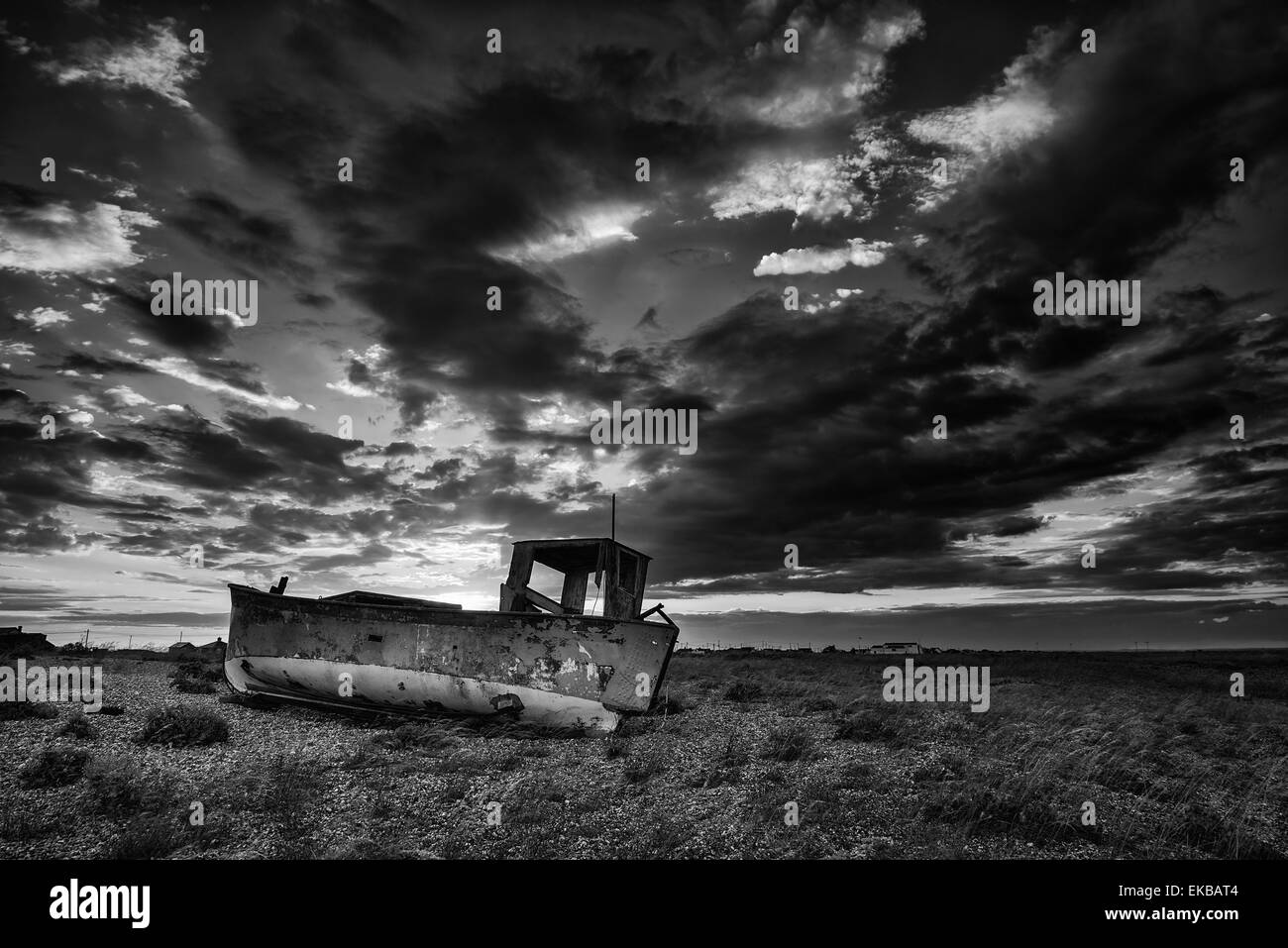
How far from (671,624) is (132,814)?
8694mm

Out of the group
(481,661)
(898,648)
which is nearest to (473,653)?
(481,661)

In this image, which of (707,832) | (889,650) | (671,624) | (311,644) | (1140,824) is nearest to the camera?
(707,832)

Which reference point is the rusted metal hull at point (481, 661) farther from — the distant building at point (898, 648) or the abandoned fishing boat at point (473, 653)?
the distant building at point (898, 648)

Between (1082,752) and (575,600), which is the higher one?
(575,600)

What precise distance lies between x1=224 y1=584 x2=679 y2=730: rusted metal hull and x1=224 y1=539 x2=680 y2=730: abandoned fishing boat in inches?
0.8

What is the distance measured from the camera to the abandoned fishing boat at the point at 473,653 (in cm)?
1298

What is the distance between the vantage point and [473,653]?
1327cm

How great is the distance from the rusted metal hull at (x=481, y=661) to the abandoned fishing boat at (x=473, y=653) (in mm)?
20

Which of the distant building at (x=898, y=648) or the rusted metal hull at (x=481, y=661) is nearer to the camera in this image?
the rusted metal hull at (x=481, y=661)

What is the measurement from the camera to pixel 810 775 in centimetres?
1016

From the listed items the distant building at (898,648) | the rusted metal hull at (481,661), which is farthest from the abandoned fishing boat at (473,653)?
the distant building at (898,648)

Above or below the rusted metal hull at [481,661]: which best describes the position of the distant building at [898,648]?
below
